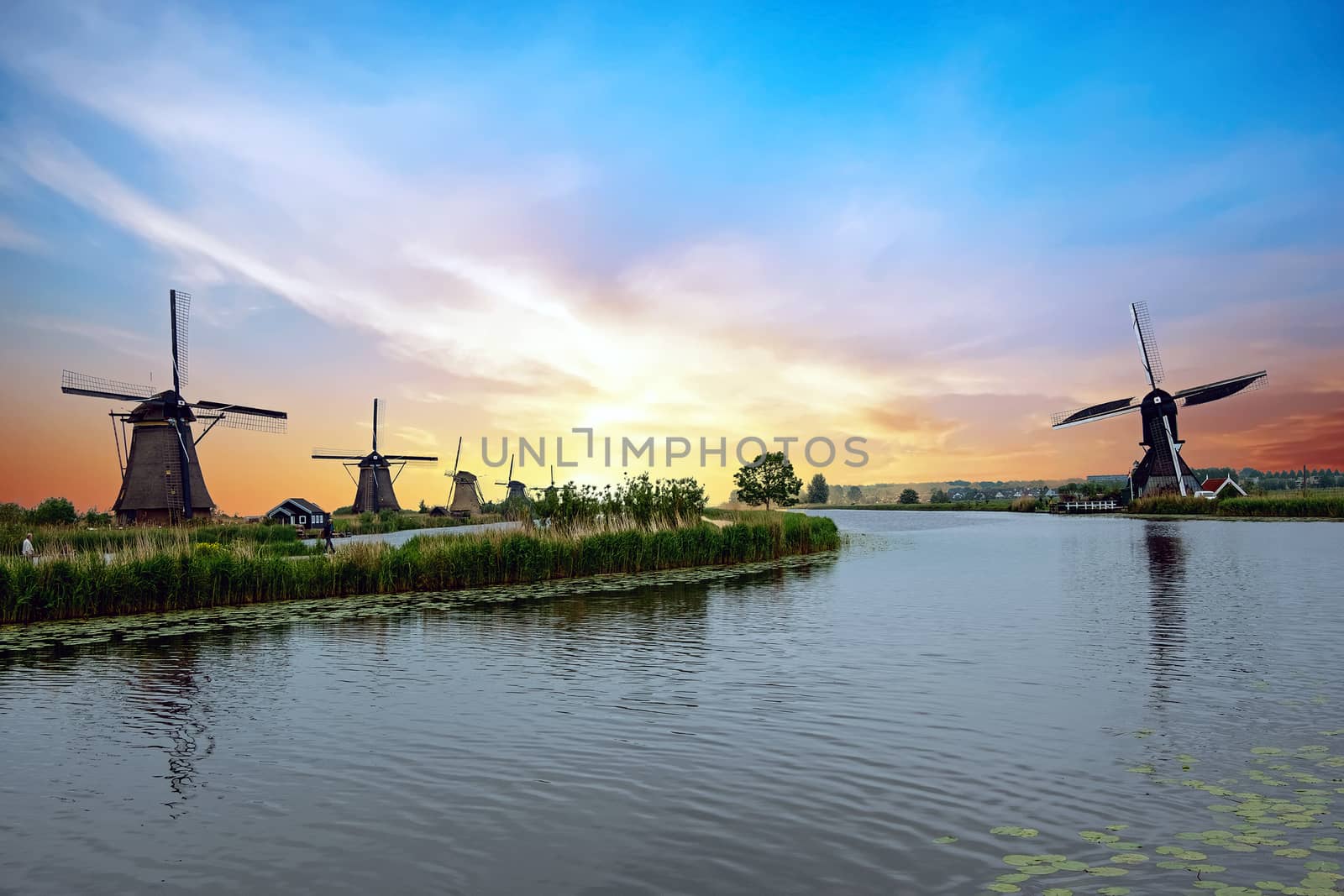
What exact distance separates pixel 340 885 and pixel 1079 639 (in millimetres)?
13286

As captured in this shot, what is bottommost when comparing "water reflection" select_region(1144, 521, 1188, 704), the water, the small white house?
"water reflection" select_region(1144, 521, 1188, 704)

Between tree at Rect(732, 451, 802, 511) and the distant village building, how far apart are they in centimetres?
3636

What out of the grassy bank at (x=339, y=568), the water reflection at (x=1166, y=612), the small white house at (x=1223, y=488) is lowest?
the water reflection at (x=1166, y=612)

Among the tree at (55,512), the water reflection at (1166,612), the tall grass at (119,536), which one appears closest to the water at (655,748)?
the water reflection at (1166,612)

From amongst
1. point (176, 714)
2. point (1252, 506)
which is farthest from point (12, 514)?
point (1252, 506)

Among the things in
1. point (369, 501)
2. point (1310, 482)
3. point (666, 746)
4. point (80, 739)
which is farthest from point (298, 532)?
point (1310, 482)

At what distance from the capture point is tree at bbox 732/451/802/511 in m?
76.8

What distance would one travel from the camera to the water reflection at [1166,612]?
468 inches

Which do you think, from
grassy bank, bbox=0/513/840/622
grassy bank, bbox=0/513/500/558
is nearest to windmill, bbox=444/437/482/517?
grassy bank, bbox=0/513/500/558

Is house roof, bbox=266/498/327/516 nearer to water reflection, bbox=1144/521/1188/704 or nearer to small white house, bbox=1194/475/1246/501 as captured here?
water reflection, bbox=1144/521/1188/704

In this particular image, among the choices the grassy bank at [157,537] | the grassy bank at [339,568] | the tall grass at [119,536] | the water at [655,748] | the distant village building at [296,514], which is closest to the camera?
the water at [655,748]

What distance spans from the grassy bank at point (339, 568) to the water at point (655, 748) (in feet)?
6.15

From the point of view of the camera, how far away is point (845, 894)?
5.21 metres

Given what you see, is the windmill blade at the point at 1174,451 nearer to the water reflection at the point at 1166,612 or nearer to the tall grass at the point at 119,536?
the water reflection at the point at 1166,612
